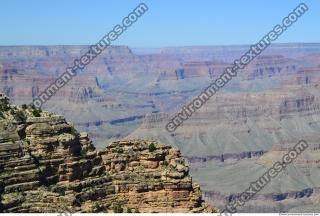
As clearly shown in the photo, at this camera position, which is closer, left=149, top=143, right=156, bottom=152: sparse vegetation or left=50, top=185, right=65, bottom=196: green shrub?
left=50, top=185, right=65, bottom=196: green shrub

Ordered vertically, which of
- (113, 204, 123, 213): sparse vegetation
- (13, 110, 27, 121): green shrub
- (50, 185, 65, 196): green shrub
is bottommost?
(113, 204, 123, 213): sparse vegetation

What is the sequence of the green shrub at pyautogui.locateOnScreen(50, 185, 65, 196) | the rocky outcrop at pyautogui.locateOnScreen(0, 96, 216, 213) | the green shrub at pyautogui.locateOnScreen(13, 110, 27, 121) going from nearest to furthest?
1. the rocky outcrop at pyautogui.locateOnScreen(0, 96, 216, 213)
2. the green shrub at pyautogui.locateOnScreen(50, 185, 65, 196)
3. the green shrub at pyautogui.locateOnScreen(13, 110, 27, 121)

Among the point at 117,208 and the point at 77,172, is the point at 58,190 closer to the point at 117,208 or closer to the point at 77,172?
the point at 77,172

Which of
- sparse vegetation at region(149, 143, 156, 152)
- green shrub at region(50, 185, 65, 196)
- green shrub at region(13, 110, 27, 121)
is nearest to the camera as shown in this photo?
green shrub at region(50, 185, 65, 196)

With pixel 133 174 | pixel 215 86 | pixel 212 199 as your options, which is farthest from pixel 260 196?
pixel 133 174

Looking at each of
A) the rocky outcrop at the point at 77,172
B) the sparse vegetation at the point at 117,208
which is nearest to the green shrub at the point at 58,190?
the rocky outcrop at the point at 77,172

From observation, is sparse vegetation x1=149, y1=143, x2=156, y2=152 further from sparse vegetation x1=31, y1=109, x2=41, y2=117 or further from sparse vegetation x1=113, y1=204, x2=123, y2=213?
sparse vegetation x1=31, y1=109, x2=41, y2=117

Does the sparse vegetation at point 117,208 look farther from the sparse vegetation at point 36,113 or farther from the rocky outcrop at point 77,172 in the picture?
the sparse vegetation at point 36,113

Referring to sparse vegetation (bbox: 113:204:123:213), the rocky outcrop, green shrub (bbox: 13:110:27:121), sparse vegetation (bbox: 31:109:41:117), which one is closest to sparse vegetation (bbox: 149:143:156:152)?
the rocky outcrop

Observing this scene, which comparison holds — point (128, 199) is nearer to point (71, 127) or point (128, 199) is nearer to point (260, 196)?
point (71, 127)
